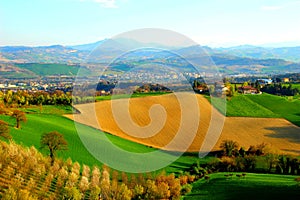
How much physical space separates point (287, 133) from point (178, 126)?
15014 millimetres

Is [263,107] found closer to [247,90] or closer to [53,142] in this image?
[247,90]

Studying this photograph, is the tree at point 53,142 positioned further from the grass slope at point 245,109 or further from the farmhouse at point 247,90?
the farmhouse at point 247,90

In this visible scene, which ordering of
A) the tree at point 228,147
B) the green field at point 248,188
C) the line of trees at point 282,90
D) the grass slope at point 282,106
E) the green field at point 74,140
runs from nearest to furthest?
1. the green field at point 248,188
2. the green field at point 74,140
3. the tree at point 228,147
4. the grass slope at point 282,106
5. the line of trees at point 282,90

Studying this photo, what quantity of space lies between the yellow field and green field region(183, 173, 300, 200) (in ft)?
10.6

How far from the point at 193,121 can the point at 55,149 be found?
1160 cm

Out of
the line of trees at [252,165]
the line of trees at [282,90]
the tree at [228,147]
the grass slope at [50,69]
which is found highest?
the grass slope at [50,69]

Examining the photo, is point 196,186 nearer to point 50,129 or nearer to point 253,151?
point 253,151

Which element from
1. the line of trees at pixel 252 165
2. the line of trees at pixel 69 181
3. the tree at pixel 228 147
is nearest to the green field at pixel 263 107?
the tree at pixel 228 147

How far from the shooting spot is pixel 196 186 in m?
23.3

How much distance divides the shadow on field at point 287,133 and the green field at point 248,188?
13.5 metres

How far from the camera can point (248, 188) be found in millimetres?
20766

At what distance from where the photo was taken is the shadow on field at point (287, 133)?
120ft

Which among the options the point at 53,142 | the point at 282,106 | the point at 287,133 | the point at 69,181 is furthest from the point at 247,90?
the point at 69,181

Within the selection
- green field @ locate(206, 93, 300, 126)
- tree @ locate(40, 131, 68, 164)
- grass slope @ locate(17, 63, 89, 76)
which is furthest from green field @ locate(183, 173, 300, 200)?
grass slope @ locate(17, 63, 89, 76)
